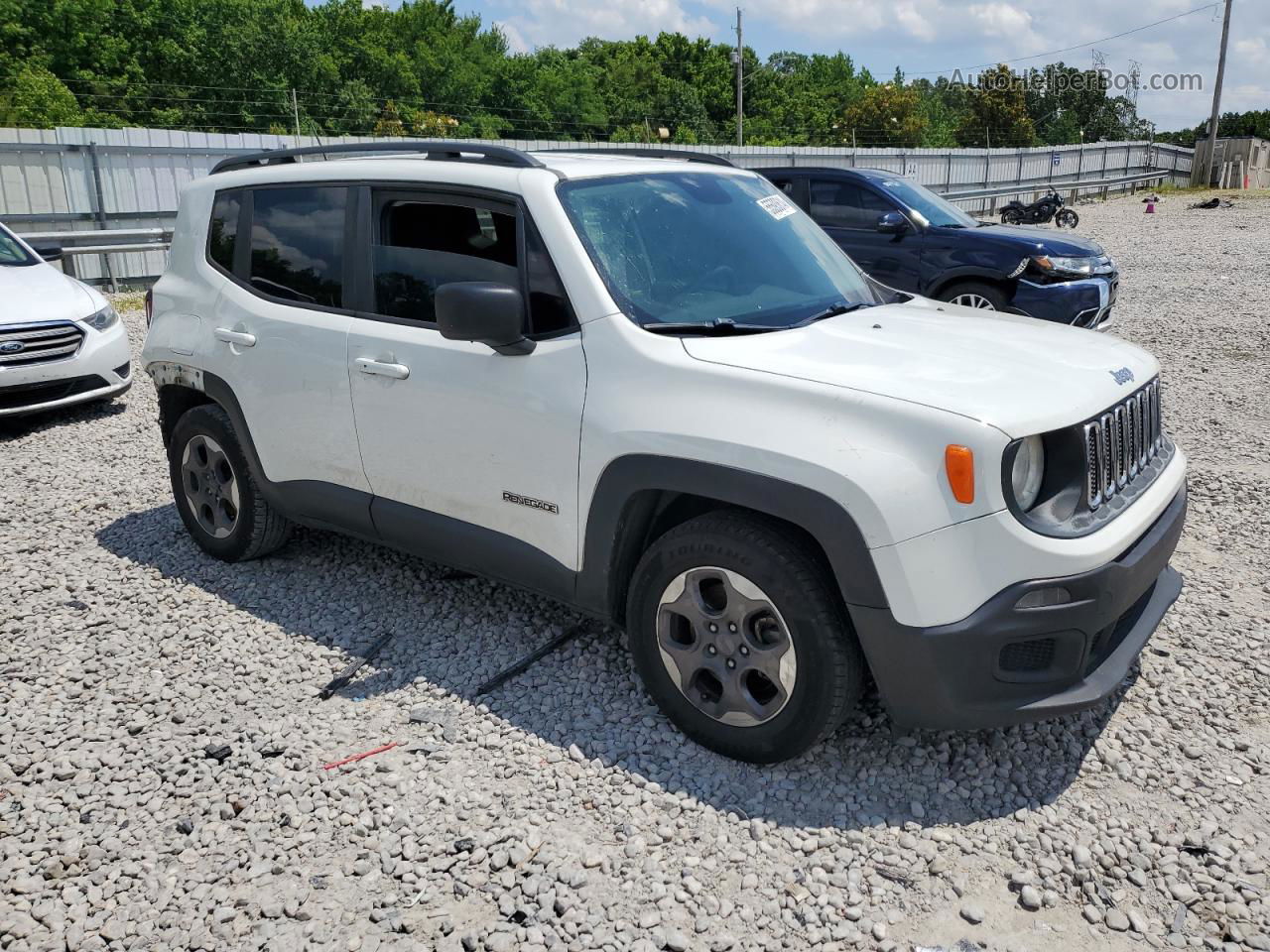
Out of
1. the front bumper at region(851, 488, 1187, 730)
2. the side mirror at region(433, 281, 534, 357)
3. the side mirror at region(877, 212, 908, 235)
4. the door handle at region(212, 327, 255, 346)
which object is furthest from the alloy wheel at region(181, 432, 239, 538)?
the side mirror at region(877, 212, 908, 235)

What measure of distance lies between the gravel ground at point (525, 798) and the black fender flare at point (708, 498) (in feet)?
1.94

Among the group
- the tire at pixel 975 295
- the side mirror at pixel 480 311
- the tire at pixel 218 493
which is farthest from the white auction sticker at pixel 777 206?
the tire at pixel 975 295

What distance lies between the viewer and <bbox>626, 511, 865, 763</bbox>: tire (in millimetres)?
3078

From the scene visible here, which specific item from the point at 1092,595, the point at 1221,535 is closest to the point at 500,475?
the point at 1092,595

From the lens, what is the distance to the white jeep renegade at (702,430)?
291cm

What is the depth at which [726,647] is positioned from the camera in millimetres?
3285

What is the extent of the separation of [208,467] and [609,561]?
255cm

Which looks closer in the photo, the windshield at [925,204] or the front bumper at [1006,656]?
the front bumper at [1006,656]

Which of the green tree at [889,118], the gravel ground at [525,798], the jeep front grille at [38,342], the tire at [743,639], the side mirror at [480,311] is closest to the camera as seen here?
the gravel ground at [525,798]

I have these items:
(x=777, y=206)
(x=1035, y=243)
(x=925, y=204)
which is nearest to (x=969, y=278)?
(x=1035, y=243)

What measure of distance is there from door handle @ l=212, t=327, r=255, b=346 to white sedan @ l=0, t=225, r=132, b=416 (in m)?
3.70

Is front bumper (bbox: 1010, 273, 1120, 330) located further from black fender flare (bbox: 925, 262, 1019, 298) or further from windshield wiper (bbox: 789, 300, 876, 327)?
windshield wiper (bbox: 789, 300, 876, 327)

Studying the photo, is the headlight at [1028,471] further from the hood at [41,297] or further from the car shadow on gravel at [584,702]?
the hood at [41,297]

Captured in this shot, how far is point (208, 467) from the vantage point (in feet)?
16.7
